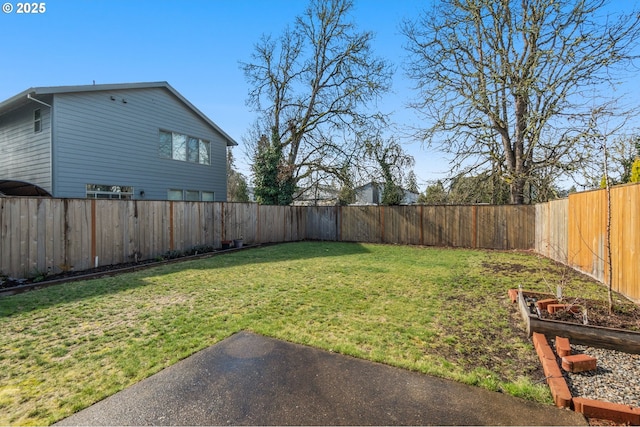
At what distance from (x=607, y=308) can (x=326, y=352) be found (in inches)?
138

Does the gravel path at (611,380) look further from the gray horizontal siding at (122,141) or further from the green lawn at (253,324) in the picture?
the gray horizontal siding at (122,141)

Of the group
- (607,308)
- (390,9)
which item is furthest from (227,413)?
(390,9)

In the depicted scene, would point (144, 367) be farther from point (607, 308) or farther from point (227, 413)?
point (607, 308)

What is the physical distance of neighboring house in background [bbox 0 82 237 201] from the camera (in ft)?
31.4

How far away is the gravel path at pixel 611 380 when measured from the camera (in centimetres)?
221

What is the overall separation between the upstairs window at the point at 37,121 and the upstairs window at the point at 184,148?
3570mm

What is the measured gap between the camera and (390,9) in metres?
12.5

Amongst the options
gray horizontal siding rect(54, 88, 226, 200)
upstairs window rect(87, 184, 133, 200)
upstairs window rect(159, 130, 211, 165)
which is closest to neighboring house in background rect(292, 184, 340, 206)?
upstairs window rect(159, 130, 211, 165)

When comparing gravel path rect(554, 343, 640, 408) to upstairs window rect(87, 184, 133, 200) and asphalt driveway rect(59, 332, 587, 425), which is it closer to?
asphalt driveway rect(59, 332, 587, 425)

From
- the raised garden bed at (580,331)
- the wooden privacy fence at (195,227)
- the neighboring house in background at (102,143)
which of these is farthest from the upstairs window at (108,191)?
the raised garden bed at (580,331)

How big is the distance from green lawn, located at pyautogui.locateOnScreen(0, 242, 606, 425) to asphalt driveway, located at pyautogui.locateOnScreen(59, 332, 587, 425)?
0.18m

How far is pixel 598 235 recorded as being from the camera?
19.0 feet

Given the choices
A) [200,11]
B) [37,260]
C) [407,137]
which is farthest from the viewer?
[407,137]

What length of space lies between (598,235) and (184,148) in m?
13.8
